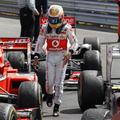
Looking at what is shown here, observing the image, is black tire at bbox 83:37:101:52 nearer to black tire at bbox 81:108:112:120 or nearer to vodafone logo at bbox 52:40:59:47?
vodafone logo at bbox 52:40:59:47

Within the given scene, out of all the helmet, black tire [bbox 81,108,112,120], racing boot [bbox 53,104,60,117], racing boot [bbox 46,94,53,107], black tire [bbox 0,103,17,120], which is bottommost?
racing boot [bbox 53,104,60,117]

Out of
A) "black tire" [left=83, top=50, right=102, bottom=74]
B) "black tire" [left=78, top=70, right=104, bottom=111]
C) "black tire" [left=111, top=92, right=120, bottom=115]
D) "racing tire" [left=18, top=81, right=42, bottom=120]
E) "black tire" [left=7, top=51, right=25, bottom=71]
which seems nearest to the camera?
"black tire" [left=111, top=92, right=120, bottom=115]

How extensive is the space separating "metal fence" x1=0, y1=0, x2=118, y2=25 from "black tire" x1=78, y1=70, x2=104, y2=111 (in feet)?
39.3

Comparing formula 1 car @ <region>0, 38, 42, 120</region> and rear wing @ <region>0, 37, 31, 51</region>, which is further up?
rear wing @ <region>0, 37, 31, 51</region>

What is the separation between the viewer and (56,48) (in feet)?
30.4

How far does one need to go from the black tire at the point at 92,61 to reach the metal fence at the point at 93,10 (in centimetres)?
946

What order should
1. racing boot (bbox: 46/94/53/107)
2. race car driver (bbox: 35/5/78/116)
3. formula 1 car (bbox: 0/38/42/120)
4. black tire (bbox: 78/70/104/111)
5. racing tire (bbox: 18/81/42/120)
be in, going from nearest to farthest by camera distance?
formula 1 car (bbox: 0/38/42/120)
racing tire (bbox: 18/81/42/120)
black tire (bbox: 78/70/104/111)
race car driver (bbox: 35/5/78/116)
racing boot (bbox: 46/94/53/107)

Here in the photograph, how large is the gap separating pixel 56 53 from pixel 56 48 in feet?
0.25

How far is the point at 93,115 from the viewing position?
6707mm

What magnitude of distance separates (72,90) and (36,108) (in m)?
3.47

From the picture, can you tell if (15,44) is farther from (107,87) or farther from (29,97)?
(29,97)

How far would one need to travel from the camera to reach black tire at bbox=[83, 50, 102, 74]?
37.5ft

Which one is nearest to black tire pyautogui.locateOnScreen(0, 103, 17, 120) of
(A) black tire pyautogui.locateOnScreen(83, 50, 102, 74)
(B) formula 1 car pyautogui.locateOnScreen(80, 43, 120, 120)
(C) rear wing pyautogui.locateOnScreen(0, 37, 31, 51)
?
(B) formula 1 car pyautogui.locateOnScreen(80, 43, 120, 120)

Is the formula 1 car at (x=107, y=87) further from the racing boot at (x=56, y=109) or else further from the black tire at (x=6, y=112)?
the black tire at (x=6, y=112)
